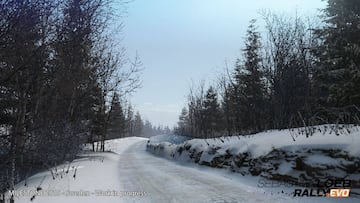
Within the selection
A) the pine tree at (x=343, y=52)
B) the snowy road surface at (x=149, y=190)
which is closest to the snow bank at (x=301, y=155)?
the snowy road surface at (x=149, y=190)

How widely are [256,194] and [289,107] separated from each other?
18241 millimetres

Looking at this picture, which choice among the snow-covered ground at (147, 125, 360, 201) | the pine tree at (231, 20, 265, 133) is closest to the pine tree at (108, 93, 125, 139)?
the pine tree at (231, 20, 265, 133)

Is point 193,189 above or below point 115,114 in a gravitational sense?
below

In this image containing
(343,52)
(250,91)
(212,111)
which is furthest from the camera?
(212,111)

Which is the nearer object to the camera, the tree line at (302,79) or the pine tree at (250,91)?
the tree line at (302,79)

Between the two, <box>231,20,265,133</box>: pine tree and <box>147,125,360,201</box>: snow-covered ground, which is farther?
<box>231,20,265,133</box>: pine tree

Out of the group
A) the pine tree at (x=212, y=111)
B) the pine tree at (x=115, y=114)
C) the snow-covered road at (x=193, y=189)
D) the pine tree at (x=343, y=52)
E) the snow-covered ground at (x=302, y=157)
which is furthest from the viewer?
the pine tree at (x=212, y=111)

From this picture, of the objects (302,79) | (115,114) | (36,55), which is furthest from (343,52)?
(115,114)

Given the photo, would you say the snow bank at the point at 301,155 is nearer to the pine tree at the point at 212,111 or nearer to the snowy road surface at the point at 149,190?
the snowy road surface at the point at 149,190

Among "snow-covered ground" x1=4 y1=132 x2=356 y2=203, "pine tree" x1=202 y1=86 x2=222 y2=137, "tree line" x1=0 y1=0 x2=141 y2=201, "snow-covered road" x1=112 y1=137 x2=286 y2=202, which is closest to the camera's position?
"tree line" x1=0 y1=0 x2=141 y2=201

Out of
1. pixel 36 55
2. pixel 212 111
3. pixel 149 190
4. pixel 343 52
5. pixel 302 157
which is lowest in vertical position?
pixel 149 190

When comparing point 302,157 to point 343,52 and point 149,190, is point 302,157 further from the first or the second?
point 343,52

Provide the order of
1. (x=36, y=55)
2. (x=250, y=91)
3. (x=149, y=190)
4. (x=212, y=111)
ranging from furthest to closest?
1. (x=212, y=111)
2. (x=250, y=91)
3. (x=149, y=190)
4. (x=36, y=55)

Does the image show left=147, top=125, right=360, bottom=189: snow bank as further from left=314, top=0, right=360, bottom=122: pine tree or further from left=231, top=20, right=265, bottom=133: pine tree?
left=231, top=20, right=265, bottom=133: pine tree
